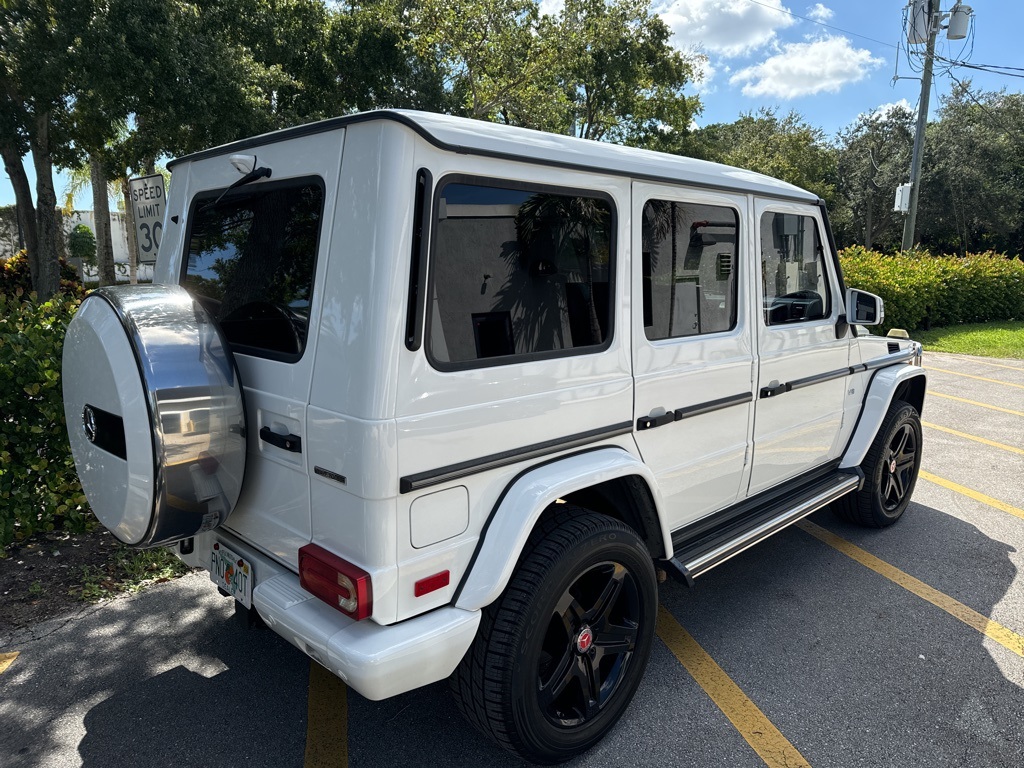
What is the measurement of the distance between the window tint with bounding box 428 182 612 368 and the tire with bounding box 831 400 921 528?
2.64 m

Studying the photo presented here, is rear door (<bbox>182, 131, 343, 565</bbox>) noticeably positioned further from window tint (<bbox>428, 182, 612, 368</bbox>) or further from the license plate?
window tint (<bbox>428, 182, 612, 368</bbox>)

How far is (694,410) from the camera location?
9.39 feet

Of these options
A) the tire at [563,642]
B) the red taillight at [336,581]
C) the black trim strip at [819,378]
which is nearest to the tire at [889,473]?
the black trim strip at [819,378]

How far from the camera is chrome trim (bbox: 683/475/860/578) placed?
287cm

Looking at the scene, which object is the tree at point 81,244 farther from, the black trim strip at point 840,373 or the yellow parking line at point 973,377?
the black trim strip at point 840,373

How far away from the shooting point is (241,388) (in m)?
2.26

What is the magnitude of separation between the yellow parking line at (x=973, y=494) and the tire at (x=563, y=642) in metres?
3.77

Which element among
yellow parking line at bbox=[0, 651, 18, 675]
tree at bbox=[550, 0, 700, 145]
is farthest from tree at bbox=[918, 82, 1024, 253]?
yellow parking line at bbox=[0, 651, 18, 675]

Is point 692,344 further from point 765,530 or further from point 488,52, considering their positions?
point 488,52

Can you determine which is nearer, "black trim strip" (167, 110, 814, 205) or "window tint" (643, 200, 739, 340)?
"black trim strip" (167, 110, 814, 205)

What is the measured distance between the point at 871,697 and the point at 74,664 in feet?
11.4

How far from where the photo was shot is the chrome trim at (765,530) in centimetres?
287

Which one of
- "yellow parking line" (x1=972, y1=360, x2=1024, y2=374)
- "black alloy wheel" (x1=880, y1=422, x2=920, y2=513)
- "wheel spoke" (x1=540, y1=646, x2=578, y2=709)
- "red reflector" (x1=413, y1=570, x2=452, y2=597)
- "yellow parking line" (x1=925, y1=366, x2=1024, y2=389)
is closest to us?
"red reflector" (x1=413, y1=570, x2=452, y2=597)

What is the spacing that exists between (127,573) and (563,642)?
106 inches
